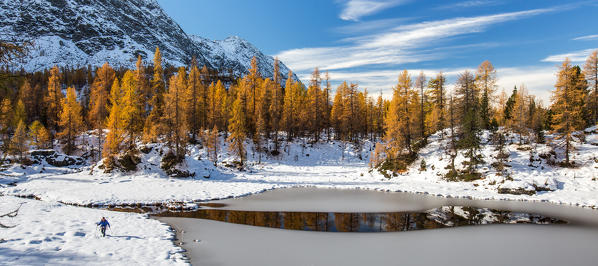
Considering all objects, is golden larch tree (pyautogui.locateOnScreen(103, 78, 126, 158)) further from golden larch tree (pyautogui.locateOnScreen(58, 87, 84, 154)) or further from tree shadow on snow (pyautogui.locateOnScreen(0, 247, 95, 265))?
tree shadow on snow (pyautogui.locateOnScreen(0, 247, 95, 265))

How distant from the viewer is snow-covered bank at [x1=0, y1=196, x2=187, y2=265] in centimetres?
1070

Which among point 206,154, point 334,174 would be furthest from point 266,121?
point 334,174

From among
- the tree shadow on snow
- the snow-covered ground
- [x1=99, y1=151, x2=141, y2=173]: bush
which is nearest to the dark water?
the snow-covered ground

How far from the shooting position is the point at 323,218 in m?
19.1

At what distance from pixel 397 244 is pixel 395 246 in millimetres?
359

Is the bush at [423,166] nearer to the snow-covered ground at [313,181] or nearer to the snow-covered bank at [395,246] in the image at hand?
the snow-covered ground at [313,181]

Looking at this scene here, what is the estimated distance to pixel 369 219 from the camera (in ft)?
62.1

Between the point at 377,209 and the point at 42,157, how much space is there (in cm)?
4599

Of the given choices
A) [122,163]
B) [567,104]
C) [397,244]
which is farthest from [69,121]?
[567,104]

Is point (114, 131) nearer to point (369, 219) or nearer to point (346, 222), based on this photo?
point (346, 222)

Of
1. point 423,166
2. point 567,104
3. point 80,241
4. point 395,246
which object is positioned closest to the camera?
point 80,241

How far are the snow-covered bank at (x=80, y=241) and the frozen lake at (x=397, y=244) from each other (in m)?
1.22

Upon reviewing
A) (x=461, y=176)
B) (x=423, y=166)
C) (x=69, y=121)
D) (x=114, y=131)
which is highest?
(x=69, y=121)

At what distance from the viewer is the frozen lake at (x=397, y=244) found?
11992 millimetres
